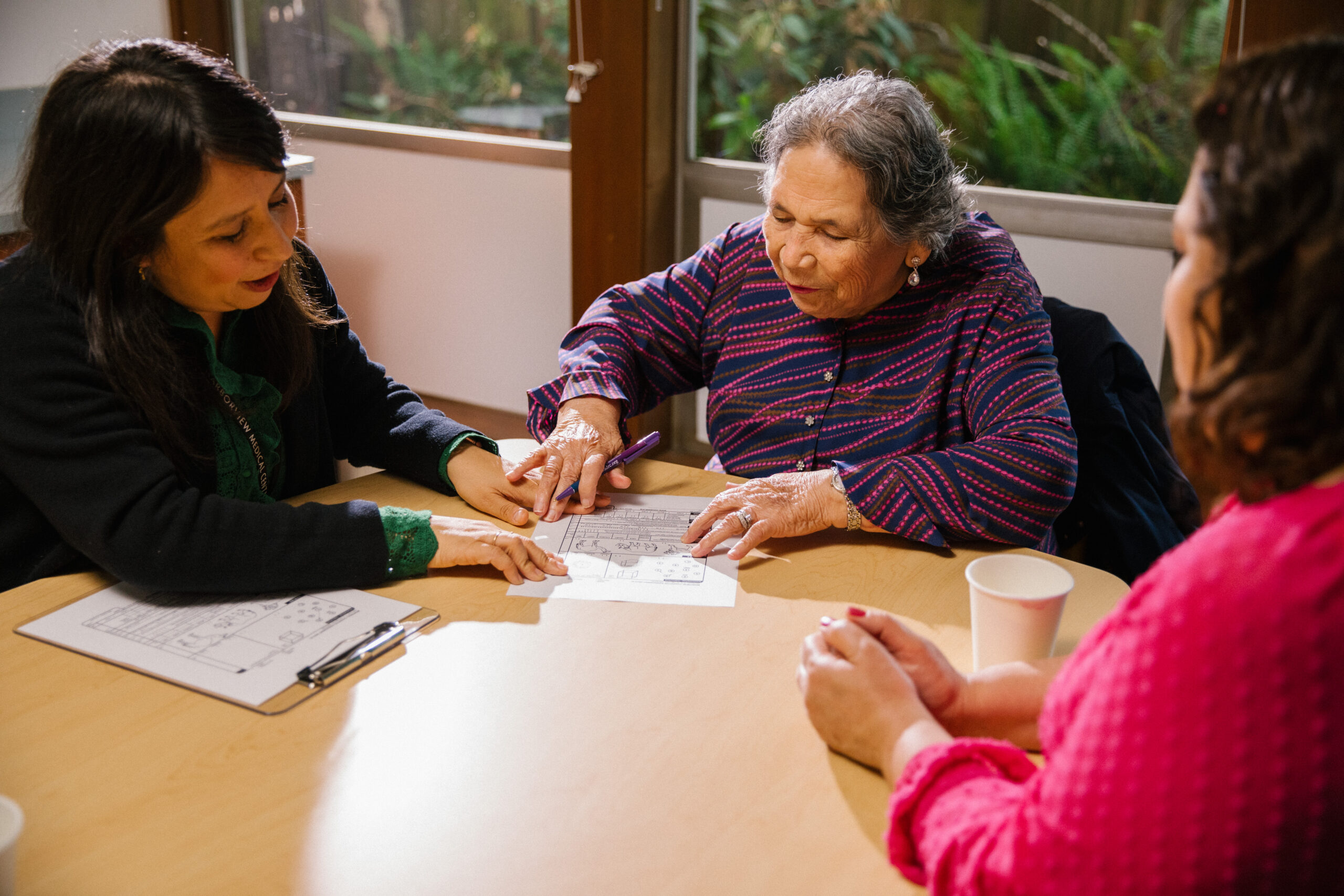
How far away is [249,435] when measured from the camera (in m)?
1.43

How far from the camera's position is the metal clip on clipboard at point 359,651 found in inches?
41.3

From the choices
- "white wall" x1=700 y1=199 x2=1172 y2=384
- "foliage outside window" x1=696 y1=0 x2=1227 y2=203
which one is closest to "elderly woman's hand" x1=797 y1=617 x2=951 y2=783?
"white wall" x1=700 y1=199 x2=1172 y2=384

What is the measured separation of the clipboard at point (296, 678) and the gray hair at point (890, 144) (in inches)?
33.0

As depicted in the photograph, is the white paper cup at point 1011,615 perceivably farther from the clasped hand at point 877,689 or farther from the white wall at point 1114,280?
the white wall at point 1114,280

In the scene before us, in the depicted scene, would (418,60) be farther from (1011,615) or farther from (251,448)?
(1011,615)

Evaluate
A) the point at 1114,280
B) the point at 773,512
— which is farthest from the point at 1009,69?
the point at 773,512

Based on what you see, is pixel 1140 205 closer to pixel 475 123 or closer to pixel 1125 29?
pixel 1125 29

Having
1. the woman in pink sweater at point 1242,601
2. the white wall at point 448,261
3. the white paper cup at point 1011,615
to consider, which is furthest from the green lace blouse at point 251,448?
the white wall at point 448,261

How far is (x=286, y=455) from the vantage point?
Answer: 1538 mm

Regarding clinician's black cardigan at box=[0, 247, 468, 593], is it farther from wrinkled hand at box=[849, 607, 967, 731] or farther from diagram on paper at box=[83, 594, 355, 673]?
wrinkled hand at box=[849, 607, 967, 731]

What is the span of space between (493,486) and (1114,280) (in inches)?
66.3

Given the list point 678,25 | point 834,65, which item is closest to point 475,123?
point 678,25

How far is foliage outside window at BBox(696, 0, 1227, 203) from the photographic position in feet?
8.39

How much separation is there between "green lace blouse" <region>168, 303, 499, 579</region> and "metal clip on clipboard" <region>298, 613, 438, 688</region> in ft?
0.38
